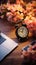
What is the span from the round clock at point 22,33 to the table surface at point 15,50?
4cm

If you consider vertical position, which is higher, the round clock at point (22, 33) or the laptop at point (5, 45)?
the round clock at point (22, 33)

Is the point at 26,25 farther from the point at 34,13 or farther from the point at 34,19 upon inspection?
the point at 34,13

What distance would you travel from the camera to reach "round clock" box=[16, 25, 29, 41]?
1.50m

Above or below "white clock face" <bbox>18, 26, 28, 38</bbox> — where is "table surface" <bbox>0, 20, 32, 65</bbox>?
below

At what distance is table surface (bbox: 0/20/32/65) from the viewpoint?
1.36 m

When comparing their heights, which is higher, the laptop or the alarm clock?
the alarm clock

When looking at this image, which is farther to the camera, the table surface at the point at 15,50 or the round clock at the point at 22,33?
the round clock at the point at 22,33

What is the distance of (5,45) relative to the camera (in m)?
1.47

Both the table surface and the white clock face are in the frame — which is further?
the white clock face

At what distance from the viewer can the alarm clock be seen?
150 cm

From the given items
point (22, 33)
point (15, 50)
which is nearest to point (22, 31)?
point (22, 33)

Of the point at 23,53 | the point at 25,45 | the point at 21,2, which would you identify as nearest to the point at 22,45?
the point at 25,45

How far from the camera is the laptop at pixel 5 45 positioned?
1.41 m

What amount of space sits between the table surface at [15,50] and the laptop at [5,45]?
0.10 ft
